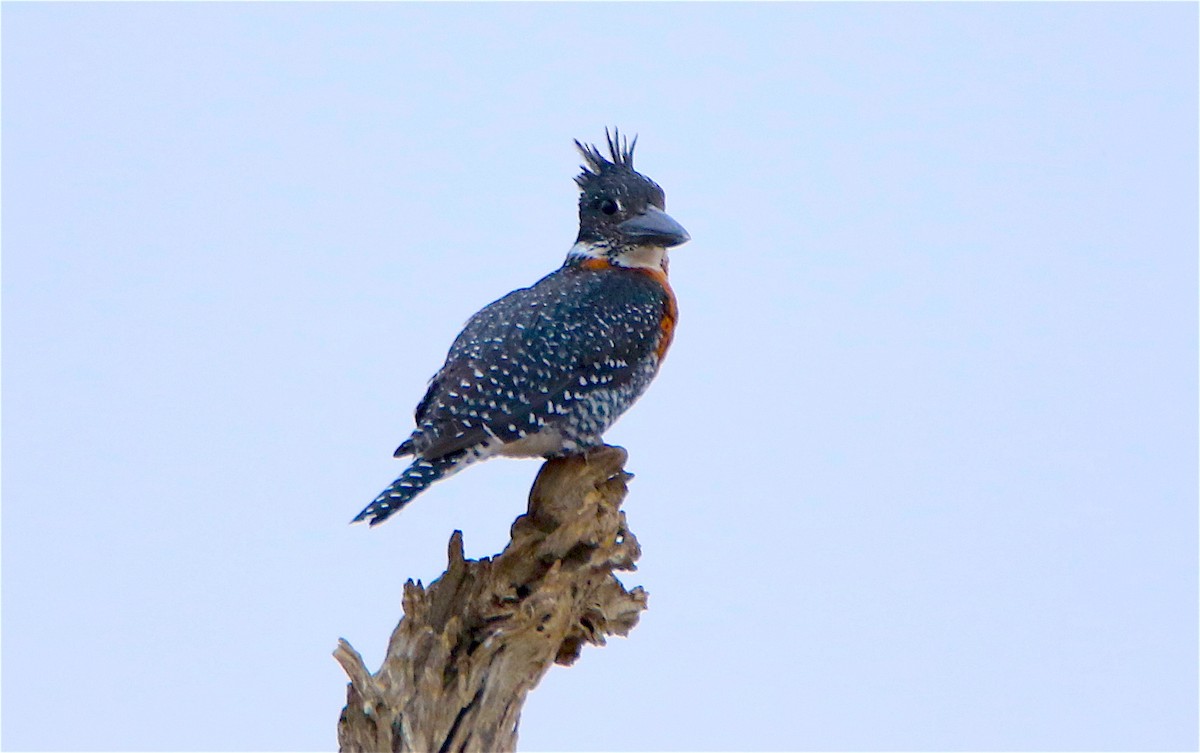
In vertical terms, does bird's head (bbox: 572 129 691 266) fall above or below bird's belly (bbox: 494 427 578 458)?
above

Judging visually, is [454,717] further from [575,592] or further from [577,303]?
[577,303]

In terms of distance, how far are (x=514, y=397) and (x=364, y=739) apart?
5.82ft

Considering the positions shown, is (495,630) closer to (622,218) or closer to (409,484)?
(409,484)

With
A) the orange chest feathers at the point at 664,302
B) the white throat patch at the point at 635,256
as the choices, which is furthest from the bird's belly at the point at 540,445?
the white throat patch at the point at 635,256

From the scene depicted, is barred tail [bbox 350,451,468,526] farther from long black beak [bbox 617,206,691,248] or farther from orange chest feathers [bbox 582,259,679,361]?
long black beak [bbox 617,206,691,248]

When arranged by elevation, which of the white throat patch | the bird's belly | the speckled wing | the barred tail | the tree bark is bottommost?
the tree bark

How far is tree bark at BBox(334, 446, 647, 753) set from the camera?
20.4ft

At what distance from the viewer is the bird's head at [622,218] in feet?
25.7

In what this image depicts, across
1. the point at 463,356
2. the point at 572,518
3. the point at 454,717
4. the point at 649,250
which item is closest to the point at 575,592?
the point at 572,518

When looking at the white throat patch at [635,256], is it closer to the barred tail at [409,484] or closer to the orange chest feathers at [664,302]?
the orange chest feathers at [664,302]

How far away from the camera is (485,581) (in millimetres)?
6527

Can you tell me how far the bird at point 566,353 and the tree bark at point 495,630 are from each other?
36cm

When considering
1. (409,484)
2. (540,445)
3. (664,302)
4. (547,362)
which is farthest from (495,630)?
(664,302)

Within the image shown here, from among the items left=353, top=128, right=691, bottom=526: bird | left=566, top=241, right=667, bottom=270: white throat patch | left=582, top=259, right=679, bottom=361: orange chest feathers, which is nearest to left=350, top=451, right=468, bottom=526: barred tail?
left=353, top=128, right=691, bottom=526: bird
